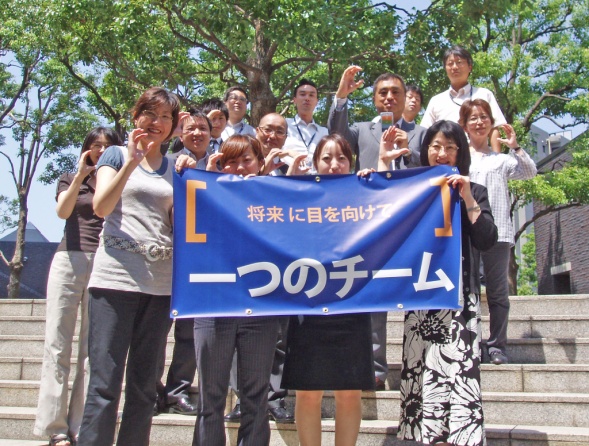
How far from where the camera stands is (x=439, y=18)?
1075 centimetres

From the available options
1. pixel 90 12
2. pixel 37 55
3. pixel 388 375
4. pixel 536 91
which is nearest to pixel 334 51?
pixel 90 12

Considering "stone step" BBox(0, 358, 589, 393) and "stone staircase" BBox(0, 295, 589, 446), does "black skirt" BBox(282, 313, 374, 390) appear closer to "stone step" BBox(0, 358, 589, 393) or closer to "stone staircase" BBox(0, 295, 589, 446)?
"stone staircase" BBox(0, 295, 589, 446)

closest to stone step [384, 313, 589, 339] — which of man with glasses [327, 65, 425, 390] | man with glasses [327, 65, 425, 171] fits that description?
man with glasses [327, 65, 425, 390]

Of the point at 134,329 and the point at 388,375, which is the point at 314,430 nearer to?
the point at 134,329

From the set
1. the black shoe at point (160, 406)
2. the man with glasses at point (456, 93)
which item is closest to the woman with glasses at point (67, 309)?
the black shoe at point (160, 406)

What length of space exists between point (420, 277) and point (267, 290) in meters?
0.81

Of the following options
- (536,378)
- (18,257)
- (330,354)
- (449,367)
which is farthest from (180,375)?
(18,257)

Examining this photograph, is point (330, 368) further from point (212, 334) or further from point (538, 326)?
point (538, 326)

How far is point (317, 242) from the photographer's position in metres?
3.40

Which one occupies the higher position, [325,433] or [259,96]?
[259,96]

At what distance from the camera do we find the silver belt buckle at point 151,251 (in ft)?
10.1

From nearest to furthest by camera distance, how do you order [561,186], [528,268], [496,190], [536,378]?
1. [536,378]
2. [496,190]
3. [561,186]
4. [528,268]

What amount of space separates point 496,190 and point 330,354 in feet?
7.13

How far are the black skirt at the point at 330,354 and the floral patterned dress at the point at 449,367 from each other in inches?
9.7
